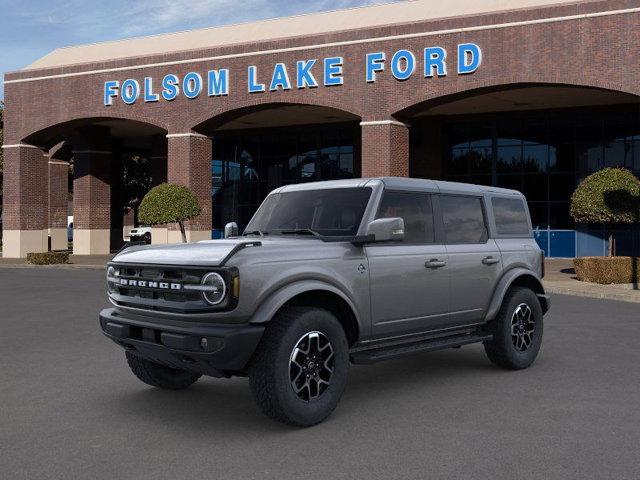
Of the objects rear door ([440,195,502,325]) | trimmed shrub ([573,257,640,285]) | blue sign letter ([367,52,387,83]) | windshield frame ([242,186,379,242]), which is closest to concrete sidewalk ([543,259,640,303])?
trimmed shrub ([573,257,640,285])

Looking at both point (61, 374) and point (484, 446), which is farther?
point (61, 374)

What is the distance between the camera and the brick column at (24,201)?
3562 centimetres

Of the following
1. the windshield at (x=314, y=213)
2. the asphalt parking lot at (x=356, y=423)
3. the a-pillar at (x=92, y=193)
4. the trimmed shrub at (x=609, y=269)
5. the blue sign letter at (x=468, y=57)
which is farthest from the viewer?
the a-pillar at (x=92, y=193)

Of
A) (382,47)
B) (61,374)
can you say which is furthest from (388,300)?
(382,47)

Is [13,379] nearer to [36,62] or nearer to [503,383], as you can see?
[503,383]

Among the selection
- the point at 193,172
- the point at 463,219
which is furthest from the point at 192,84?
the point at 463,219

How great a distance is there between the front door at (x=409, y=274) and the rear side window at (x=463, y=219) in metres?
0.26

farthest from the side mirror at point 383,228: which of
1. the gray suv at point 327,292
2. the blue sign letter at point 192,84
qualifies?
the blue sign letter at point 192,84

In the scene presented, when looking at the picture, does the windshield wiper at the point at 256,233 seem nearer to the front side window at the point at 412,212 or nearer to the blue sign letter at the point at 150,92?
the front side window at the point at 412,212

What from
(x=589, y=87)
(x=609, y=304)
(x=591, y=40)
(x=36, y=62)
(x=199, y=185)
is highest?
(x=36, y=62)

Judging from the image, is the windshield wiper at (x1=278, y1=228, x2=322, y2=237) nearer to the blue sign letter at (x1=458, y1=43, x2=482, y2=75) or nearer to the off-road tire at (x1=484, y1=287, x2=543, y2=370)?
the off-road tire at (x1=484, y1=287, x2=543, y2=370)

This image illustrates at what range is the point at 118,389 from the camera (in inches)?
285

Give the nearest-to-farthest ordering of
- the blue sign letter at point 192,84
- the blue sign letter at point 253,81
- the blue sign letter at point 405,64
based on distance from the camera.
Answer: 1. the blue sign letter at point 405,64
2. the blue sign letter at point 253,81
3. the blue sign letter at point 192,84

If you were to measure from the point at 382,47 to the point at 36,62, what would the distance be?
68.9 feet
